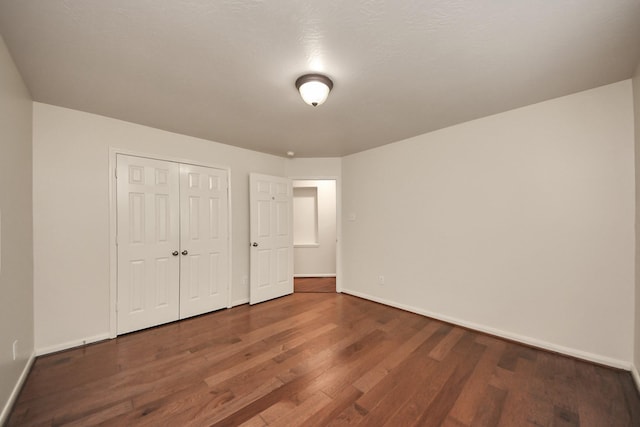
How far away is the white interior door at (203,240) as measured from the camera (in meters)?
3.14

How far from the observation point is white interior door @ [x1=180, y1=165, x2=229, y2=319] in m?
3.14

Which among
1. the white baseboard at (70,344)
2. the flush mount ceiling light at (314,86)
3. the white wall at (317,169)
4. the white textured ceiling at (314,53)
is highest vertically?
the white textured ceiling at (314,53)

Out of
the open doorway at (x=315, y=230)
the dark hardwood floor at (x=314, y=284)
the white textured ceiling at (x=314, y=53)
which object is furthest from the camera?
the open doorway at (x=315, y=230)

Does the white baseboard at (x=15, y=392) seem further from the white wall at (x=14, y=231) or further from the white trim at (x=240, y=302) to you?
the white trim at (x=240, y=302)

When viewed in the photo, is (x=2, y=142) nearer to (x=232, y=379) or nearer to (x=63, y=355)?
(x=63, y=355)

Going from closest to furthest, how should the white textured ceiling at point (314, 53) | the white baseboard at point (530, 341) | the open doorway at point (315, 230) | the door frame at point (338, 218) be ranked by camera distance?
the white textured ceiling at point (314, 53)
the white baseboard at point (530, 341)
the door frame at point (338, 218)
the open doorway at point (315, 230)

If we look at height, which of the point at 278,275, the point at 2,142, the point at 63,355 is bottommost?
the point at 63,355

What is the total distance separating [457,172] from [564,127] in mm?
962

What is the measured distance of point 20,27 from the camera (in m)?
1.40

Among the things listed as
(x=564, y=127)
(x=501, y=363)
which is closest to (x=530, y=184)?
(x=564, y=127)

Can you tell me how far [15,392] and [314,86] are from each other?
3.06 m

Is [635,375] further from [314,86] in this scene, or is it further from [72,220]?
[72,220]

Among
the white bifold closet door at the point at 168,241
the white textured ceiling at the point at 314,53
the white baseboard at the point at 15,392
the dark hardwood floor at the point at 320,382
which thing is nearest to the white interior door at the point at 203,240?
the white bifold closet door at the point at 168,241

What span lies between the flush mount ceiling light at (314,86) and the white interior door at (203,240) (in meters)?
2.07
